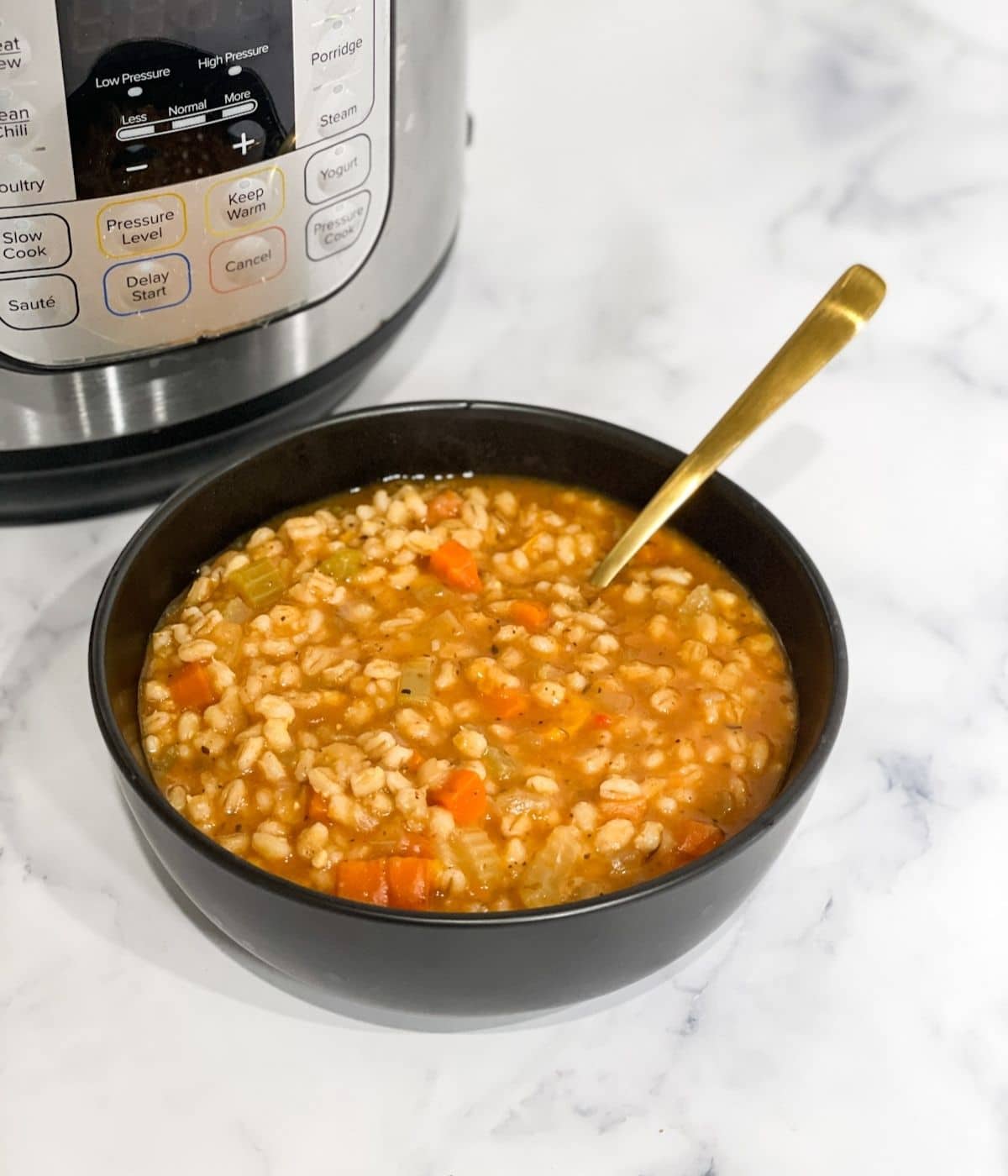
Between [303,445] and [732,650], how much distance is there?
47cm

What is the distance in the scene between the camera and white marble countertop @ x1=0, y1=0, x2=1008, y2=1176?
1156 mm

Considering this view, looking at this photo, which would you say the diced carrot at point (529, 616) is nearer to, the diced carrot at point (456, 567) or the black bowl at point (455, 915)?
the diced carrot at point (456, 567)

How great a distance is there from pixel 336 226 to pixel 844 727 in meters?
0.70

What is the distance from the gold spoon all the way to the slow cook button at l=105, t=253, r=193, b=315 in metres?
0.49

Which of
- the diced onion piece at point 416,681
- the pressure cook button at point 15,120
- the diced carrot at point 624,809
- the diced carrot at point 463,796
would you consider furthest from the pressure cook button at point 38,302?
the diced carrot at point 624,809

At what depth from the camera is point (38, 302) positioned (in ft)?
4.35

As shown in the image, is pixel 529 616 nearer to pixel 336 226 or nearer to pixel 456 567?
pixel 456 567

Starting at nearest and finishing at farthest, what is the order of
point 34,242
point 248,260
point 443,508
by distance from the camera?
point 34,242, point 248,260, point 443,508

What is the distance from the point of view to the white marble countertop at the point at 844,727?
1.16m

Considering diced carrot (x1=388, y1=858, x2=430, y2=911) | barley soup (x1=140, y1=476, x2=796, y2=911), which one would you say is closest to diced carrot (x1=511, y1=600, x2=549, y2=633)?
barley soup (x1=140, y1=476, x2=796, y2=911)

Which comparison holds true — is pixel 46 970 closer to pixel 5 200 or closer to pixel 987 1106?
pixel 5 200

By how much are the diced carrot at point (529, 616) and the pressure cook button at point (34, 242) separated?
0.52m

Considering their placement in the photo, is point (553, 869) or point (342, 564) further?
point (342, 564)

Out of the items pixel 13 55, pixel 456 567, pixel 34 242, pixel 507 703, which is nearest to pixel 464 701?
pixel 507 703
